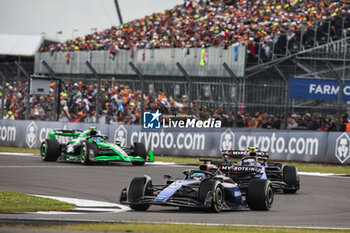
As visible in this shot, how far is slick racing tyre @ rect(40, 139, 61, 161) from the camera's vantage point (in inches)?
926

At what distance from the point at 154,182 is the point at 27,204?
606cm

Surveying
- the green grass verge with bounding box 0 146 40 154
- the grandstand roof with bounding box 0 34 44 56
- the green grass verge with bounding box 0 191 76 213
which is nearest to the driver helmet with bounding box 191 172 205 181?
the green grass verge with bounding box 0 191 76 213

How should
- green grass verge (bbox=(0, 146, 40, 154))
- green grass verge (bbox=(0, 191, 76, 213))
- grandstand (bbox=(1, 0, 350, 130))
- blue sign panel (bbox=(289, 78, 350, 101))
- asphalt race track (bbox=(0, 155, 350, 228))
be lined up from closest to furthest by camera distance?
asphalt race track (bbox=(0, 155, 350, 228)) → green grass verge (bbox=(0, 191, 76, 213)) → blue sign panel (bbox=(289, 78, 350, 101)) → grandstand (bbox=(1, 0, 350, 130)) → green grass verge (bbox=(0, 146, 40, 154))

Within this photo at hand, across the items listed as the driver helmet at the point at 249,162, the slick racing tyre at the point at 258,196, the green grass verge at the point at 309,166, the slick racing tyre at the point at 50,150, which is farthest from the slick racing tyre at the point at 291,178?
the slick racing tyre at the point at 50,150

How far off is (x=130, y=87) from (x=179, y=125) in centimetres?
270

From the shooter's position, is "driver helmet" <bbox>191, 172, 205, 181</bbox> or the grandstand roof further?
the grandstand roof

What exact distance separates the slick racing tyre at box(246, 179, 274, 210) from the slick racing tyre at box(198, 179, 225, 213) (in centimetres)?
78

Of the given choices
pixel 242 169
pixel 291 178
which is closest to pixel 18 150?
pixel 291 178

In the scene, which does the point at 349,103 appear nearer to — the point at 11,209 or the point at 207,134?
the point at 207,134

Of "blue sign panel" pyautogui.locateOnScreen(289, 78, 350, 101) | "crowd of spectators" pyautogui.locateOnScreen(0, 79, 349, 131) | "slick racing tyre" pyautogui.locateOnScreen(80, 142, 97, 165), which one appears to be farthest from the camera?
"crowd of spectators" pyautogui.locateOnScreen(0, 79, 349, 131)

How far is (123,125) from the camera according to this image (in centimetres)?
2809

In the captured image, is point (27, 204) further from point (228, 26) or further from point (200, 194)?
point (228, 26)

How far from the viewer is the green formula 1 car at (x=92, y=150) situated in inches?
880

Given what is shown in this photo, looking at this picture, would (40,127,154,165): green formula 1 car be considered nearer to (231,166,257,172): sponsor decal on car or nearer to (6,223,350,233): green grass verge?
(231,166,257,172): sponsor decal on car
